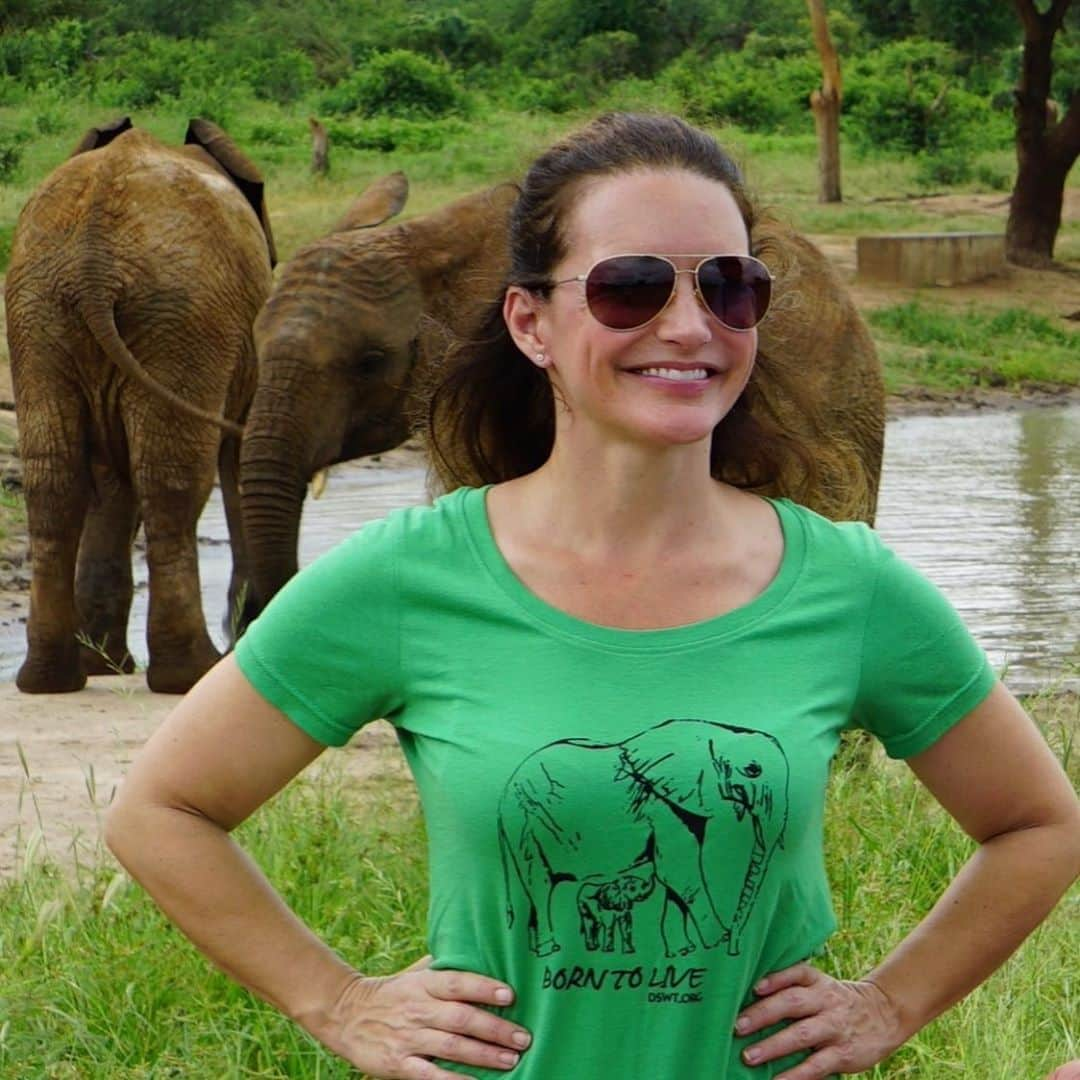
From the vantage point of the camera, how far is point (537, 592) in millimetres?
2113

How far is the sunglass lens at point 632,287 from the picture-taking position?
2.11 metres

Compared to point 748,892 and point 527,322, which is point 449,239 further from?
point 748,892

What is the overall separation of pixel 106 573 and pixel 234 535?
0.68m

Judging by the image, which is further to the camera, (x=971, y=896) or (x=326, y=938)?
(x=326, y=938)

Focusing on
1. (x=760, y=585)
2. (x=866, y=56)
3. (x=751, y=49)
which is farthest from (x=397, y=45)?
(x=760, y=585)

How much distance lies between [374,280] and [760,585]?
17.9 feet

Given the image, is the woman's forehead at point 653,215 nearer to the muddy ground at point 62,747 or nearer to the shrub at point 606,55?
the muddy ground at point 62,747

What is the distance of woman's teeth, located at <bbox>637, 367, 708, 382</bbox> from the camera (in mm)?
2131

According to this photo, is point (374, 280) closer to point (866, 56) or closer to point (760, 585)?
point (760, 585)

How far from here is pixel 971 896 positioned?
2.27 m

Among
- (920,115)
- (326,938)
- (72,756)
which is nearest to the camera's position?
(326,938)

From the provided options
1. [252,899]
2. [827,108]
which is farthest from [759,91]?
[252,899]

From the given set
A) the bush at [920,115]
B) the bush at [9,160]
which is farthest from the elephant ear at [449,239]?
the bush at [920,115]

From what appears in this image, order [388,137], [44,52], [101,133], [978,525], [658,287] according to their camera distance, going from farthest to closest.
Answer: [44,52] < [388,137] < [978,525] < [101,133] < [658,287]
